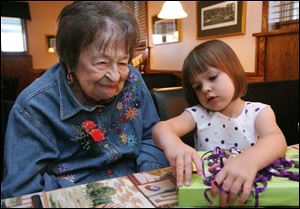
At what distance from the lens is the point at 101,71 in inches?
29.8

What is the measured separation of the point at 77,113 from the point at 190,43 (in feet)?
10.7

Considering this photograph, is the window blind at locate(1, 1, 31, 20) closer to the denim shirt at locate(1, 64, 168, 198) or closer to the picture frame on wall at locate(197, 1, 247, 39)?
the picture frame on wall at locate(197, 1, 247, 39)

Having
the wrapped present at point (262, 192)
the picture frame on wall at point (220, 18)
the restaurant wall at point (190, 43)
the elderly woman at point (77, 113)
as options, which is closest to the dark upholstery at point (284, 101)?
the elderly woman at point (77, 113)

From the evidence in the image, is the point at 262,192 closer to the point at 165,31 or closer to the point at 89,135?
the point at 89,135

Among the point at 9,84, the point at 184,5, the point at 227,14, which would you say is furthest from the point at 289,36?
the point at 9,84

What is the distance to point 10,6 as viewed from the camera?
22.0 ft

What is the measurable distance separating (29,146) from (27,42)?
23.5 feet

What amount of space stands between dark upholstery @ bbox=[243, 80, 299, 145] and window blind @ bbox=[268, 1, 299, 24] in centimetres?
107

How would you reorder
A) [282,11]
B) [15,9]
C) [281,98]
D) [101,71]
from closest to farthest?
[101,71], [281,98], [282,11], [15,9]

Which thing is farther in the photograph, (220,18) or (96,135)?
(220,18)

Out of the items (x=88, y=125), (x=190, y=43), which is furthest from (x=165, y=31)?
(x=88, y=125)

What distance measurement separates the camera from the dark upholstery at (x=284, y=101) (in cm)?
156

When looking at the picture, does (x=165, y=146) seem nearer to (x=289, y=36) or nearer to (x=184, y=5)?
(x=289, y=36)

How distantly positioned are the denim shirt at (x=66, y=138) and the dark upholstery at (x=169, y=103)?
9.5 inches
